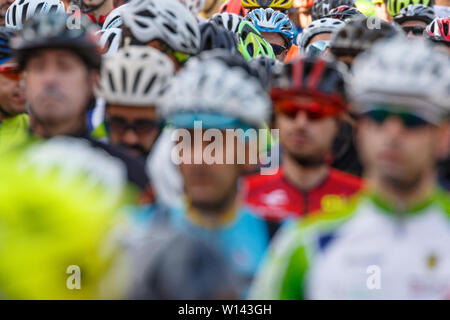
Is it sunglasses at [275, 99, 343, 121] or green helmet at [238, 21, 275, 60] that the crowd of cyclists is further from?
green helmet at [238, 21, 275, 60]

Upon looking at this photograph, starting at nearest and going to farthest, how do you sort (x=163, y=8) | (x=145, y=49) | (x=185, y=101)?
(x=185, y=101)
(x=145, y=49)
(x=163, y=8)

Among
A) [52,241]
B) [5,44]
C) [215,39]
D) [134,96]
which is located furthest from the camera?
[215,39]

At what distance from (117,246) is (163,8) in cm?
660

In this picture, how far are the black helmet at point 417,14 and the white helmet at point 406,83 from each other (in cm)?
1036

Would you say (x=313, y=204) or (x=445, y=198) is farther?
(x=313, y=204)

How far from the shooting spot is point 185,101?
6.17 metres

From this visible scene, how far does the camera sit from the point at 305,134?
6.43 meters

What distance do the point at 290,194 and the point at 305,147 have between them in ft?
1.03

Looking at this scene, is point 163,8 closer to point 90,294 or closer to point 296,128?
point 296,128

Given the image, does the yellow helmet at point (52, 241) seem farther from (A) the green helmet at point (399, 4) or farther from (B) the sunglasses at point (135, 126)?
(A) the green helmet at point (399, 4)

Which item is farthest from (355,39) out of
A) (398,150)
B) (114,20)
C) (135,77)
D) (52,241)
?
(52,241)

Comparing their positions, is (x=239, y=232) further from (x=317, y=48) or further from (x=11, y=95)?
(x=317, y=48)

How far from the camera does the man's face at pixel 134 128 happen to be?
7.77 meters
